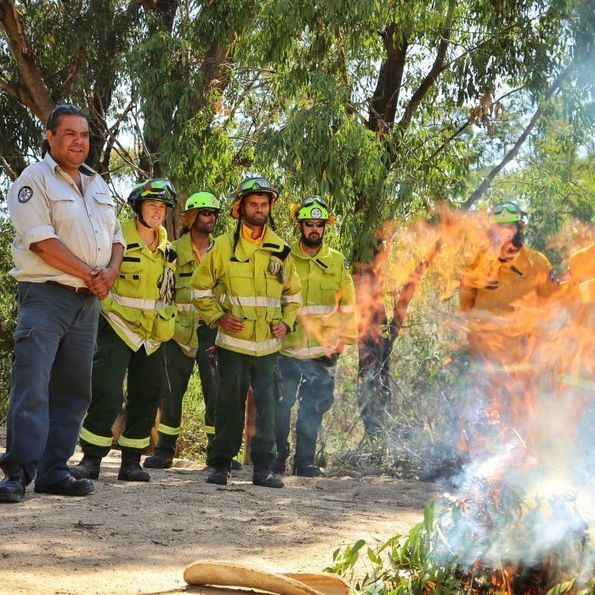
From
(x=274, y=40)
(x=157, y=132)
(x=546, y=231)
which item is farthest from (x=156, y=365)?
(x=546, y=231)

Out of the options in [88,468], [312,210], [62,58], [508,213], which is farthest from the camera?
[62,58]

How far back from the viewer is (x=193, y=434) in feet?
55.4

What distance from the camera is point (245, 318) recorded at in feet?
24.0

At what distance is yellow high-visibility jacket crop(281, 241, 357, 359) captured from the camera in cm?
854

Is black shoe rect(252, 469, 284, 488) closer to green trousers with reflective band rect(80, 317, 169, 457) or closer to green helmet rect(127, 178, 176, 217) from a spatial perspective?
green trousers with reflective band rect(80, 317, 169, 457)

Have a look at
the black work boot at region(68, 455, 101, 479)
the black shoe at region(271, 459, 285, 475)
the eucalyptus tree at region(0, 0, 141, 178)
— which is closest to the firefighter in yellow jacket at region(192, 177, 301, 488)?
the black work boot at region(68, 455, 101, 479)

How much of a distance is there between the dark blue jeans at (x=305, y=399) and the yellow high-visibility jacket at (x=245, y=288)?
1.06 meters

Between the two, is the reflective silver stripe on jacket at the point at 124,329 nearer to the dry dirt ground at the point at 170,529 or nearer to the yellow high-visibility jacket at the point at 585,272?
the dry dirt ground at the point at 170,529

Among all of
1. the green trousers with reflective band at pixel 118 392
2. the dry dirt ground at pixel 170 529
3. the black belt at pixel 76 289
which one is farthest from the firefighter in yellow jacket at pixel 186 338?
the black belt at pixel 76 289

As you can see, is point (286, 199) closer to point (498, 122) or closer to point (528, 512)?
point (498, 122)

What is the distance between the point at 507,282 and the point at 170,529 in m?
4.09

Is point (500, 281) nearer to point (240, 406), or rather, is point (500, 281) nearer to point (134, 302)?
point (240, 406)

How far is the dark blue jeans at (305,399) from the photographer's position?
8.53 meters

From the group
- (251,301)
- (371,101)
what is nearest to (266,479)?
(251,301)
